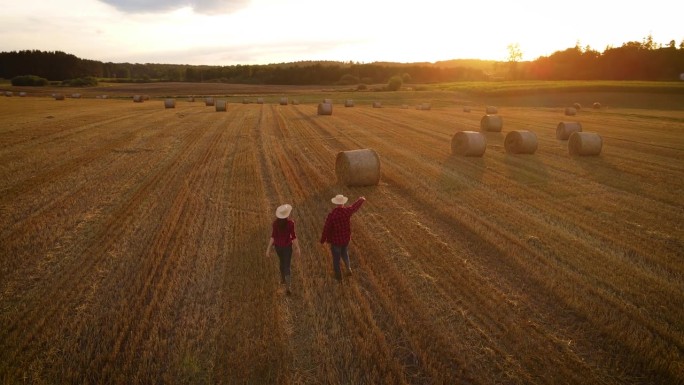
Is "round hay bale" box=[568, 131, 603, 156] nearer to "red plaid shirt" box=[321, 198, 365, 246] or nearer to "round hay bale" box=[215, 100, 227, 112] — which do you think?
"red plaid shirt" box=[321, 198, 365, 246]

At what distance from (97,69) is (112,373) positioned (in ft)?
585

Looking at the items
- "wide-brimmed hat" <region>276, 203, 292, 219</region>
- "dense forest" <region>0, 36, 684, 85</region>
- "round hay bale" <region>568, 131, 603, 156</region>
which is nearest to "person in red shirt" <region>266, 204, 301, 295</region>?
"wide-brimmed hat" <region>276, 203, 292, 219</region>

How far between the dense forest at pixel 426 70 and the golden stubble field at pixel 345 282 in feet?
279

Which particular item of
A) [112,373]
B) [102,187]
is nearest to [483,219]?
[112,373]

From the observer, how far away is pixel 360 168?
12.8 meters

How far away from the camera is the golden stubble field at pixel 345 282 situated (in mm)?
5422

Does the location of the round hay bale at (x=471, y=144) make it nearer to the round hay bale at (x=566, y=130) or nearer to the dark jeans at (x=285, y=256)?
the round hay bale at (x=566, y=130)

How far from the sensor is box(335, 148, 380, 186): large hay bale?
504 inches

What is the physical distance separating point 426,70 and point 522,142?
105 meters

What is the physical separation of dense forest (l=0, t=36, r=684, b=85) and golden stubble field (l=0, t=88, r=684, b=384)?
85072 millimetres

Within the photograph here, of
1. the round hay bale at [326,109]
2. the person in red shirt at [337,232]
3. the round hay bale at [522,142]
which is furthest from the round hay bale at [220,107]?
the person in red shirt at [337,232]

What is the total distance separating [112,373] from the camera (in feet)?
17.0

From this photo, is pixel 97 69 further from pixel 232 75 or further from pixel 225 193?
pixel 225 193

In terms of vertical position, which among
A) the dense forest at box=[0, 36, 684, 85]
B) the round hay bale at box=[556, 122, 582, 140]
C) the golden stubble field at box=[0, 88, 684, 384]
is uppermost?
the dense forest at box=[0, 36, 684, 85]
